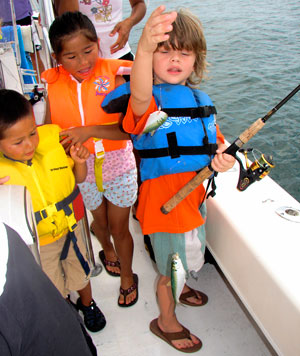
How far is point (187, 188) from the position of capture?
175cm

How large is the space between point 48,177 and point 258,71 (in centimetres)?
622

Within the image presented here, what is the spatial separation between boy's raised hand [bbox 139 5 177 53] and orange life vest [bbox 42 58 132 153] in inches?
33.1

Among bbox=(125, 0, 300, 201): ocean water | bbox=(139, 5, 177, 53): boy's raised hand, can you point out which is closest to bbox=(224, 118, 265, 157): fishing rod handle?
bbox=(139, 5, 177, 53): boy's raised hand

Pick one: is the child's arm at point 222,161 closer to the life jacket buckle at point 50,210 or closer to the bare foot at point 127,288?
the life jacket buckle at point 50,210

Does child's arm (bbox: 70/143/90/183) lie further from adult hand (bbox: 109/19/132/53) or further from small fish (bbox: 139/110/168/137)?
adult hand (bbox: 109/19/132/53)

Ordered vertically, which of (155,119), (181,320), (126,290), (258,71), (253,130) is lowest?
(181,320)

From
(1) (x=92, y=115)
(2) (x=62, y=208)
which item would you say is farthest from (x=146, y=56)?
(2) (x=62, y=208)

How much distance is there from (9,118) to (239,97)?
5375 millimetres

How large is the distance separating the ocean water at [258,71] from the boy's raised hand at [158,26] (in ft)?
7.08

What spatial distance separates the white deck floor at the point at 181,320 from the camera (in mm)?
2100

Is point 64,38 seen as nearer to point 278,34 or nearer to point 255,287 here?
point 255,287

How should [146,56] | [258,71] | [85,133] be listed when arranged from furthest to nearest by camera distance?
[258,71] < [85,133] < [146,56]

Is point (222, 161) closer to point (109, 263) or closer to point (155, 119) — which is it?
point (155, 119)

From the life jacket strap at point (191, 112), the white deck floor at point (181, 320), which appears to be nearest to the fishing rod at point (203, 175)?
the life jacket strap at point (191, 112)
